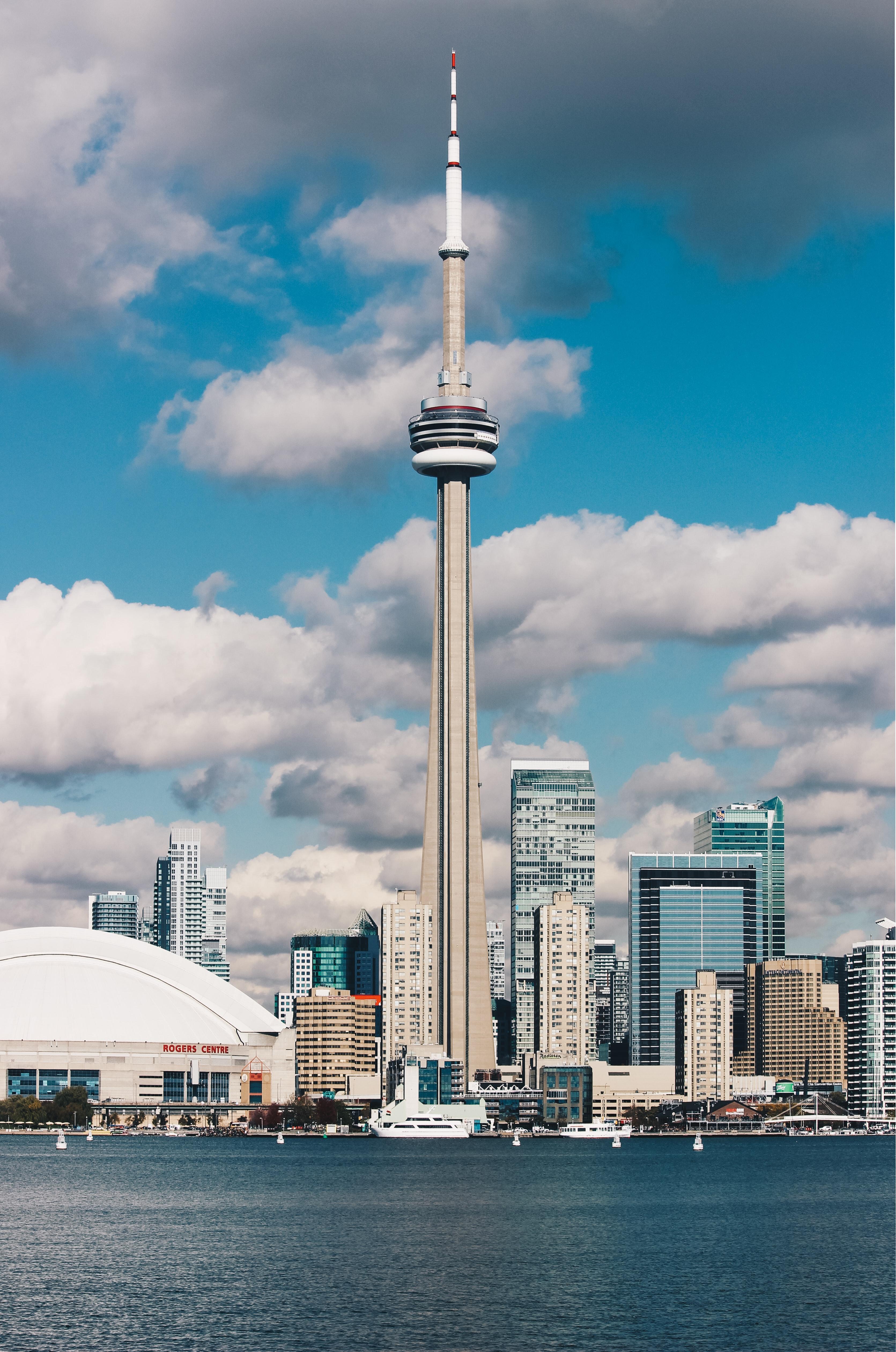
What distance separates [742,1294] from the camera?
7281 cm

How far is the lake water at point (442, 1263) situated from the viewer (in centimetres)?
6241

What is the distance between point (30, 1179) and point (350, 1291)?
229 ft

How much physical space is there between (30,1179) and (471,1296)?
7317 cm

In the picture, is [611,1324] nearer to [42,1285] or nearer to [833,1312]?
[833,1312]

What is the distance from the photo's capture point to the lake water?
62406 millimetres

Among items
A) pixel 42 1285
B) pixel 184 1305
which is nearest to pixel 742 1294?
pixel 184 1305

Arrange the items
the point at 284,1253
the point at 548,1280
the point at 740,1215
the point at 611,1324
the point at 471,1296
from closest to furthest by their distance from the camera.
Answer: the point at 611,1324
the point at 471,1296
the point at 548,1280
the point at 284,1253
the point at 740,1215

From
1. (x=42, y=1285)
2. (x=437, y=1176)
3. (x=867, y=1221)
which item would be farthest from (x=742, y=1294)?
(x=437, y=1176)

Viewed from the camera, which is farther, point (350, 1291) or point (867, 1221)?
point (867, 1221)

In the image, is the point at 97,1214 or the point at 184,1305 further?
the point at 97,1214

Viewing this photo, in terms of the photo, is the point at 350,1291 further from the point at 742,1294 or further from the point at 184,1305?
the point at 742,1294

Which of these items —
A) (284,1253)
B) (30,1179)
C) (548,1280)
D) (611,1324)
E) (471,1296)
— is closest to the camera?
(611,1324)

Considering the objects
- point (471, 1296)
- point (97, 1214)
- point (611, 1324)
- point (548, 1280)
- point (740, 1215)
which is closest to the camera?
point (611, 1324)

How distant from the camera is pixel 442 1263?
262 feet
